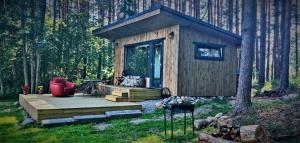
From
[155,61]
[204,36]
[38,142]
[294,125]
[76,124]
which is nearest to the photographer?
[294,125]

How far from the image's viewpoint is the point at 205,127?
17.4ft

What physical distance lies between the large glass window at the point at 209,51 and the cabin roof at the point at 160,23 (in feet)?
1.59

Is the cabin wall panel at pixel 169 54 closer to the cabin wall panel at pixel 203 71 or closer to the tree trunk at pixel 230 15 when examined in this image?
the cabin wall panel at pixel 203 71

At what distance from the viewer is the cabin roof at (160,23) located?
8834mm

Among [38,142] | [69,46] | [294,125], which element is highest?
[69,46]

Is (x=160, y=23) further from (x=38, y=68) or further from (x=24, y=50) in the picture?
(x=24, y=50)

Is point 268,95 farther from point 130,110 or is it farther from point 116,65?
point 116,65

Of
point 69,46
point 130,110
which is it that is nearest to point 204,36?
point 130,110

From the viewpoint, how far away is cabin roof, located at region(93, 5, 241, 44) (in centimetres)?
883

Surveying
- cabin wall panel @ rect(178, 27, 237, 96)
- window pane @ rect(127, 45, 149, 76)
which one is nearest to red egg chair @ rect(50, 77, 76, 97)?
window pane @ rect(127, 45, 149, 76)

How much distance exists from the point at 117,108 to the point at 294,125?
4.40m

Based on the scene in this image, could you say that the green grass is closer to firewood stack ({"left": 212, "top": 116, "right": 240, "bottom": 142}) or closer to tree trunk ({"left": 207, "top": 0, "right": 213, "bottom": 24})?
firewood stack ({"left": 212, "top": 116, "right": 240, "bottom": 142})

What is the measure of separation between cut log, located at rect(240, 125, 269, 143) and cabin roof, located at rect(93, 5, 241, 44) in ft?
18.3

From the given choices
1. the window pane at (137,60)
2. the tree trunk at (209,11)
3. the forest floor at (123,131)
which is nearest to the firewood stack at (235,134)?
the forest floor at (123,131)
